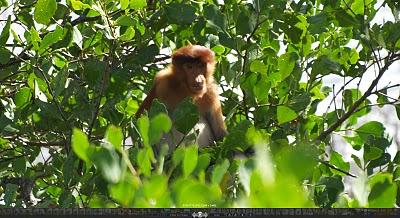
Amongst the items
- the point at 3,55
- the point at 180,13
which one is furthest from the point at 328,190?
the point at 3,55

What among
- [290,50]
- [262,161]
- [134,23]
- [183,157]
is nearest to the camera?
[262,161]

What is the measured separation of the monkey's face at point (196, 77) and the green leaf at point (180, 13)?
1.69 m

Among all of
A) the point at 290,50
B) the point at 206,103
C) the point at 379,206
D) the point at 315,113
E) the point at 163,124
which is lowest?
the point at 379,206

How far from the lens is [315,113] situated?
559cm

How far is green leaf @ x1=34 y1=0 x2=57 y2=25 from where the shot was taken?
4953 millimetres

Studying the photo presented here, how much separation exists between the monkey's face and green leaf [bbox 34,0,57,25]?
2.19m

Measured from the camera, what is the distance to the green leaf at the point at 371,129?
5242 millimetres

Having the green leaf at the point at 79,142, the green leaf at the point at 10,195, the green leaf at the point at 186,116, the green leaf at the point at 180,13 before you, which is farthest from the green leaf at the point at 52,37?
the green leaf at the point at 79,142

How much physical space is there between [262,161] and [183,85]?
6.44m

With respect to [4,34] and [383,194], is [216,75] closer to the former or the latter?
[4,34]

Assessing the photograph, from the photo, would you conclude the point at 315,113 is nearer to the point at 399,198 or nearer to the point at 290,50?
the point at 290,50

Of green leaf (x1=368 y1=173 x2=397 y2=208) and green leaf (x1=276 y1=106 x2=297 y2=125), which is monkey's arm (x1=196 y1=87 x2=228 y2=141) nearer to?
green leaf (x1=276 y1=106 x2=297 y2=125)

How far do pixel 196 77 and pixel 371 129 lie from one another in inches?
95.0

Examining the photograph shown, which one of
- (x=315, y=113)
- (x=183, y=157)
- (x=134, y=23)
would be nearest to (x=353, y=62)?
(x=315, y=113)
